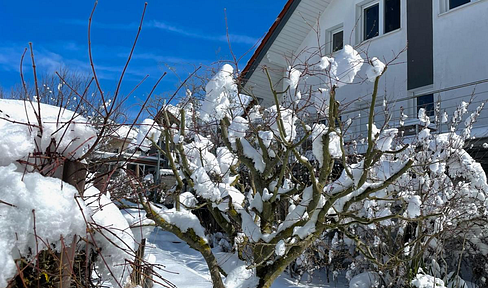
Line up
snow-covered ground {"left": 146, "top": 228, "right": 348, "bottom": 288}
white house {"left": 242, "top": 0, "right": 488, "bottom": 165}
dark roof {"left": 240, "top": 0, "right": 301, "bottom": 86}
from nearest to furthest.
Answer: snow-covered ground {"left": 146, "top": 228, "right": 348, "bottom": 288} < white house {"left": 242, "top": 0, "right": 488, "bottom": 165} < dark roof {"left": 240, "top": 0, "right": 301, "bottom": 86}

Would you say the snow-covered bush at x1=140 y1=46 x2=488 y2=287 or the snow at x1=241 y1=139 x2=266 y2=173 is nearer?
the snow-covered bush at x1=140 y1=46 x2=488 y2=287

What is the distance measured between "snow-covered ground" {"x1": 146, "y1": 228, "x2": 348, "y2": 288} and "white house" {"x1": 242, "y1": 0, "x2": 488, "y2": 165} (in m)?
3.44

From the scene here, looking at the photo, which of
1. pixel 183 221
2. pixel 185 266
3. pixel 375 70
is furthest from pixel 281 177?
pixel 185 266

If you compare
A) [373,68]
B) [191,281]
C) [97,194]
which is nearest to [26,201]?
[97,194]

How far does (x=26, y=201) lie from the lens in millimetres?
1541

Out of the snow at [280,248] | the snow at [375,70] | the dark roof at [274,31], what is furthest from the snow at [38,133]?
the dark roof at [274,31]

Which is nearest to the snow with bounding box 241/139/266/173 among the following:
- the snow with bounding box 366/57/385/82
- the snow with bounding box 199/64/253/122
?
the snow with bounding box 199/64/253/122

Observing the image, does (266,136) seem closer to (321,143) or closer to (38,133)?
(321,143)

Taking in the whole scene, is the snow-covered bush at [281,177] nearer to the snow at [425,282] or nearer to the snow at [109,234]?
the snow at [425,282]

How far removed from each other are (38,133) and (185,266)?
7.19 meters

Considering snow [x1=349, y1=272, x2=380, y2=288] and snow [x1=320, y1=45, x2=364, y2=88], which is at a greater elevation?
snow [x1=320, y1=45, x2=364, y2=88]

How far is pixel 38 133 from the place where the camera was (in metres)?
1.74

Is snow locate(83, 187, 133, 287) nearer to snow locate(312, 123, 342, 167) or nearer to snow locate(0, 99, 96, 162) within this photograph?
snow locate(0, 99, 96, 162)

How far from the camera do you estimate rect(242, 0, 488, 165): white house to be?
9.81 meters
